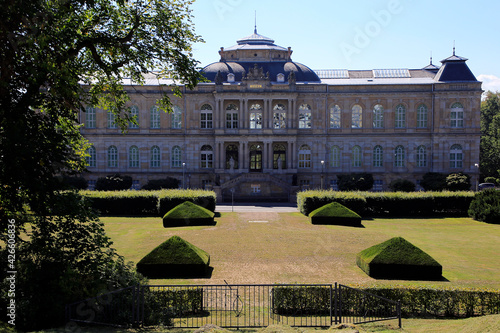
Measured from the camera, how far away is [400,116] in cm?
6378

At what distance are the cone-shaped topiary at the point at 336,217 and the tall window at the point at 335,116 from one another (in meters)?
29.4

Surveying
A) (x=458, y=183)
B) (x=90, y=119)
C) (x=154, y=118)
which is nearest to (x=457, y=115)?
(x=458, y=183)

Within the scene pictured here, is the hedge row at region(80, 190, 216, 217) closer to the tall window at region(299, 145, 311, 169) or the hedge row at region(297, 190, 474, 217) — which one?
the hedge row at region(297, 190, 474, 217)

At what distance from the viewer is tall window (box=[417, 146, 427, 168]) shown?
208 ft

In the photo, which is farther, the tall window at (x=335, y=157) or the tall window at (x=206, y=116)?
the tall window at (x=206, y=116)

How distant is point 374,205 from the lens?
4278 centimetres

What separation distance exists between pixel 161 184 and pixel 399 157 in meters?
33.0

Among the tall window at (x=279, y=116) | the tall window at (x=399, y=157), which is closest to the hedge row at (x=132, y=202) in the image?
the tall window at (x=279, y=116)

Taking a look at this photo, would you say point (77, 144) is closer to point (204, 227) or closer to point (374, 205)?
point (204, 227)

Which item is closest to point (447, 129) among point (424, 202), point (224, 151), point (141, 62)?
point (424, 202)

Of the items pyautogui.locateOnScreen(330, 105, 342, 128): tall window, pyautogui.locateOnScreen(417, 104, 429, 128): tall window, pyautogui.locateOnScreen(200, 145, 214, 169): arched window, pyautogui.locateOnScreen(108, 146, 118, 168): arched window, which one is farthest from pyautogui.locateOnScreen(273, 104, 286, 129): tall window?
pyautogui.locateOnScreen(108, 146, 118, 168): arched window

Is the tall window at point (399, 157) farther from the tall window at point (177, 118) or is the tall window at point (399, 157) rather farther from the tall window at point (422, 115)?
the tall window at point (177, 118)

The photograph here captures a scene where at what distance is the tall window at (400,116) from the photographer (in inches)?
2506

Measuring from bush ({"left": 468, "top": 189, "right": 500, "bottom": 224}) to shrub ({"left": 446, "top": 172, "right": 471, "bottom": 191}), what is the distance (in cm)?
1384
